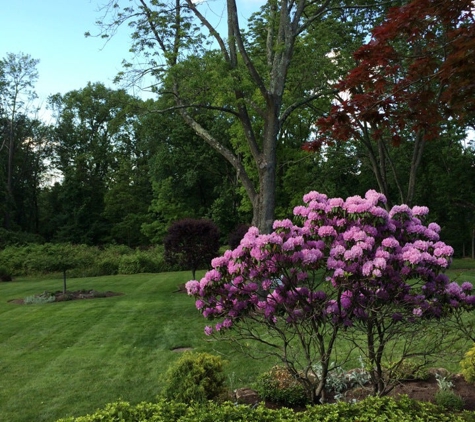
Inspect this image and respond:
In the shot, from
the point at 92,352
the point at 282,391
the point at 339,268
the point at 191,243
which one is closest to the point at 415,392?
the point at 282,391

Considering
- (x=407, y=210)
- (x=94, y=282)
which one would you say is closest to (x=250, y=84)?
(x=407, y=210)

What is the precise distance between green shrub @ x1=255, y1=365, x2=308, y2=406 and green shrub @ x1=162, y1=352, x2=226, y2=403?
44 centimetres

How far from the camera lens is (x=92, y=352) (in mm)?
6801

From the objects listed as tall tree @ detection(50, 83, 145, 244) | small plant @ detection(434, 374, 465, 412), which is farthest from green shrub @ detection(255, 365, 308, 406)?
tall tree @ detection(50, 83, 145, 244)

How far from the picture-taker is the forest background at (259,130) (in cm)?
486

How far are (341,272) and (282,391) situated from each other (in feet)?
5.36

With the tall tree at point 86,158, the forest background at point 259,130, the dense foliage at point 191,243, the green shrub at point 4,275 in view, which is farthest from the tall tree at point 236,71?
the tall tree at point 86,158

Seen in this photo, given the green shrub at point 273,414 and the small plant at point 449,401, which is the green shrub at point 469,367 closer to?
the small plant at point 449,401

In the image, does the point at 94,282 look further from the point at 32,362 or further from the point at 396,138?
the point at 396,138

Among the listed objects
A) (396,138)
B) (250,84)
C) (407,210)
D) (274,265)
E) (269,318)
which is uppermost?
(250,84)

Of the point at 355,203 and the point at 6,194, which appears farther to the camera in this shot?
the point at 6,194

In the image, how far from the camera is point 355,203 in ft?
12.0

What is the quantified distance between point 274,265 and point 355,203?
2.79 feet

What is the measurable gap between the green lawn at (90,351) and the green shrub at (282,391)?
775mm
